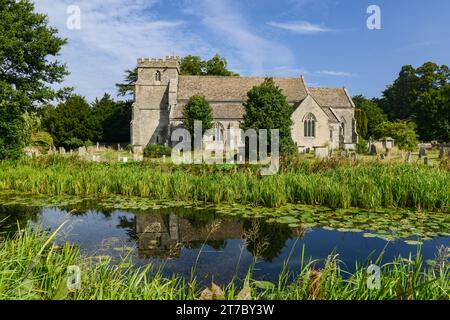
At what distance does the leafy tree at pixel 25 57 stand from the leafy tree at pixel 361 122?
1483 inches

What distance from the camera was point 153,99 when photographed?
40406 millimetres

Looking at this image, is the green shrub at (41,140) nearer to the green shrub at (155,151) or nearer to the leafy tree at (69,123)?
the leafy tree at (69,123)

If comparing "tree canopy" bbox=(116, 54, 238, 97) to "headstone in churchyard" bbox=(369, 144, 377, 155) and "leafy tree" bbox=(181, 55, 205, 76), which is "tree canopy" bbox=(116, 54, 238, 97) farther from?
"headstone in churchyard" bbox=(369, 144, 377, 155)

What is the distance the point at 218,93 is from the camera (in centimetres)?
3925

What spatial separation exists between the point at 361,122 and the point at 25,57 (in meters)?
40.8

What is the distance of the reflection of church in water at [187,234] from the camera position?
21.0 feet

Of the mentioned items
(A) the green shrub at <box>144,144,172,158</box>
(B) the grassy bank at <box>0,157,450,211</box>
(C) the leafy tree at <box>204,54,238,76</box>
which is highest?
(C) the leafy tree at <box>204,54,238,76</box>

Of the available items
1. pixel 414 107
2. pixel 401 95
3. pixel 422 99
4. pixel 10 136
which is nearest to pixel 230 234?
pixel 10 136

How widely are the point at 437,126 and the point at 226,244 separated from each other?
1630 inches

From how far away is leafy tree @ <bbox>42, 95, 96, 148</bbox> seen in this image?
3819 centimetres

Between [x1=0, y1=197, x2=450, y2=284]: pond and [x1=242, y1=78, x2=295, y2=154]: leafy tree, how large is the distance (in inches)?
617

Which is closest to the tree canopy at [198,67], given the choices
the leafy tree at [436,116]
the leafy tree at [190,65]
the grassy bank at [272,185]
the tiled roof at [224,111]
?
the leafy tree at [190,65]

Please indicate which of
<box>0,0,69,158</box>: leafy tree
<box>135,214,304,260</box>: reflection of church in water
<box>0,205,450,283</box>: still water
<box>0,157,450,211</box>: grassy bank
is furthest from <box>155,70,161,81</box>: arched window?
<box>135,214,304,260</box>: reflection of church in water
